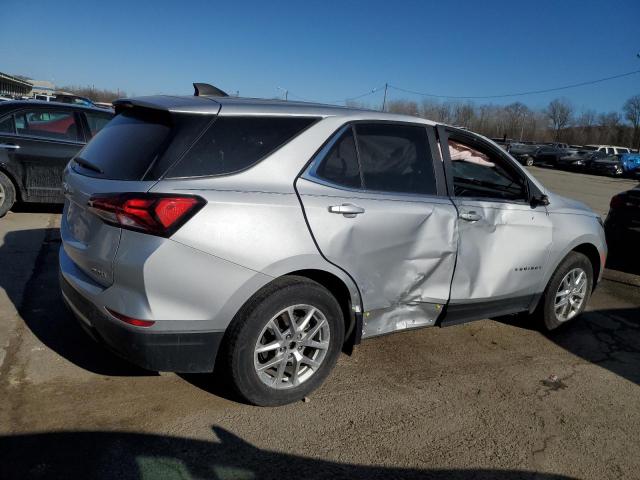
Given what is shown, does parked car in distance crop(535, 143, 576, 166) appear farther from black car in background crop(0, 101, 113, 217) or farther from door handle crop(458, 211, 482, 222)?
door handle crop(458, 211, 482, 222)

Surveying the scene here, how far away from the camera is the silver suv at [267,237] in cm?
263

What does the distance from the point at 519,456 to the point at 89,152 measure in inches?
120

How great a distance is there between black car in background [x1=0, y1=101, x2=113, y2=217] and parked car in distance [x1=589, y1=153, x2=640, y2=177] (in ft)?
114

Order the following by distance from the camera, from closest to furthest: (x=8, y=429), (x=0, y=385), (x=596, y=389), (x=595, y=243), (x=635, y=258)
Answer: (x=8, y=429) < (x=0, y=385) < (x=596, y=389) < (x=595, y=243) < (x=635, y=258)

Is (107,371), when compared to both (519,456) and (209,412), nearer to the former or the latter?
(209,412)

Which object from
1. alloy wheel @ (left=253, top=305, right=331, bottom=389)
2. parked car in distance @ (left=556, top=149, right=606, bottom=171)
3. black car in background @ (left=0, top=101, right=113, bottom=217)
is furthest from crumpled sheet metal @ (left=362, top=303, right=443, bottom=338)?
parked car in distance @ (left=556, top=149, right=606, bottom=171)

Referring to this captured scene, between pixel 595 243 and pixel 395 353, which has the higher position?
pixel 595 243

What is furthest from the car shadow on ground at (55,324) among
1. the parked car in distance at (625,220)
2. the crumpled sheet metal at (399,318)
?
the parked car in distance at (625,220)

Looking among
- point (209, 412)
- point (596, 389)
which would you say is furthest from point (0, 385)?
point (596, 389)

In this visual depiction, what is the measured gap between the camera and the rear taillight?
2.57 m

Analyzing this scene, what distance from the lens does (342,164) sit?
10.5ft

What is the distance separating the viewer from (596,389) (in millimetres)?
3709

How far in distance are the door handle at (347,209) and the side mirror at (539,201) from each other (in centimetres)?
176

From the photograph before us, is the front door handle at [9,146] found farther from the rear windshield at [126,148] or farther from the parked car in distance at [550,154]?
the parked car in distance at [550,154]
